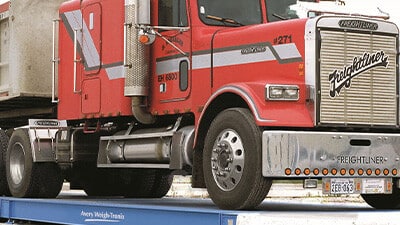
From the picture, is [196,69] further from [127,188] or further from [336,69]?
[127,188]

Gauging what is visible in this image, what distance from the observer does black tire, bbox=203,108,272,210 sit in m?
7.44

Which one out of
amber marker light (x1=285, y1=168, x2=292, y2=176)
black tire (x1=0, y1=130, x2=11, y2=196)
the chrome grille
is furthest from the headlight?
black tire (x1=0, y1=130, x2=11, y2=196)

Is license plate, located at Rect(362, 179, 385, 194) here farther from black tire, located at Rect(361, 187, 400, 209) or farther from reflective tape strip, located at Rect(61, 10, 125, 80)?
reflective tape strip, located at Rect(61, 10, 125, 80)

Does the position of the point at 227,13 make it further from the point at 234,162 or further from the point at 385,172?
the point at 385,172

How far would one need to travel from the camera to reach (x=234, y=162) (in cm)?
768

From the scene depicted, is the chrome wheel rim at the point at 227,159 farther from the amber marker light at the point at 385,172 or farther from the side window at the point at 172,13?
the side window at the point at 172,13

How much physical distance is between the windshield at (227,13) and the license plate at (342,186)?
225 cm

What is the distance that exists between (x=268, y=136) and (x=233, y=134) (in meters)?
0.53

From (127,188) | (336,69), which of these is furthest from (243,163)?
(127,188)

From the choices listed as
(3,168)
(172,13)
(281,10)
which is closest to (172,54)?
(172,13)

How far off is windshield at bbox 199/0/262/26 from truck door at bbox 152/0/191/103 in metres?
0.22

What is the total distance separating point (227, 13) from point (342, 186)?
2464 mm

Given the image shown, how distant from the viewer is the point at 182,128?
9.12m

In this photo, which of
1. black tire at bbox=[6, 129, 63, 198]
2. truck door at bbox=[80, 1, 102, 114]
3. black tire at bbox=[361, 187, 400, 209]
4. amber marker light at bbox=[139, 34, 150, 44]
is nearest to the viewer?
black tire at bbox=[361, 187, 400, 209]
